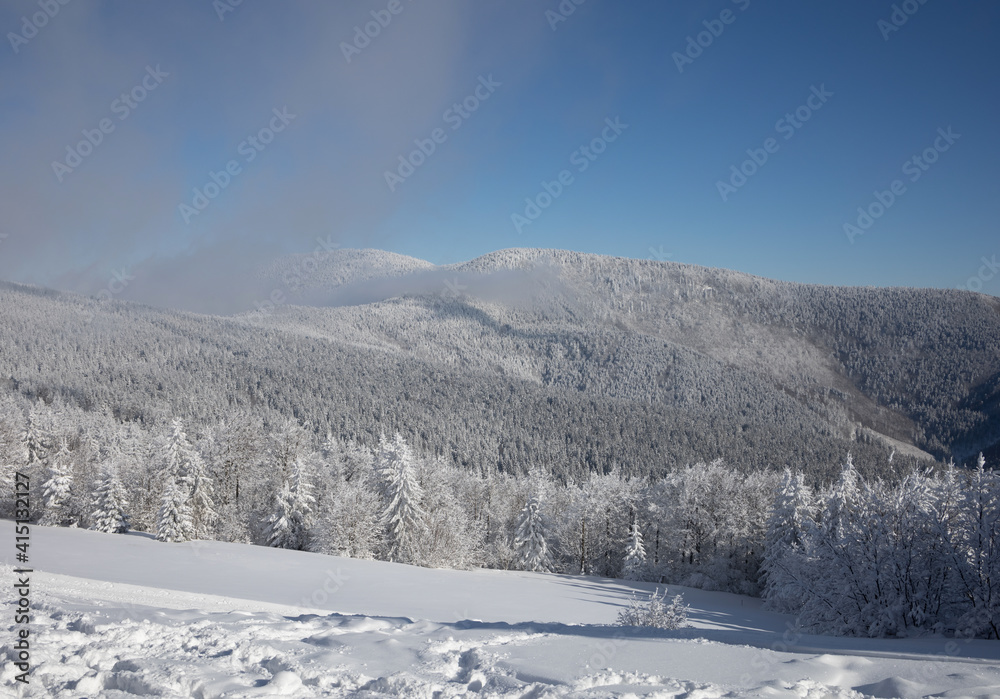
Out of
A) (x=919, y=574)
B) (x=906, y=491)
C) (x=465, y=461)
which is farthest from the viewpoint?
(x=465, y=461)

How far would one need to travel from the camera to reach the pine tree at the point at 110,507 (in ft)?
95.6

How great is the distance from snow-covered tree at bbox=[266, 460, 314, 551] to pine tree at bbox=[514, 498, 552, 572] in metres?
16.4

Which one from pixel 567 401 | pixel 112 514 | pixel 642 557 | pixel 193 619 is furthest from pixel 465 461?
pixel 193 619

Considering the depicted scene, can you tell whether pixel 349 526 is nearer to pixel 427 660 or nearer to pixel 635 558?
pixel 635 558

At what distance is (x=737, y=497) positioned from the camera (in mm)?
38812

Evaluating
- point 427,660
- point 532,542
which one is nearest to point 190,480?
point 532,542

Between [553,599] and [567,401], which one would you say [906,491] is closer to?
[553,599]

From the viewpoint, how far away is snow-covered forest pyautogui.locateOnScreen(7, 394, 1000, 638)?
47.4 feet

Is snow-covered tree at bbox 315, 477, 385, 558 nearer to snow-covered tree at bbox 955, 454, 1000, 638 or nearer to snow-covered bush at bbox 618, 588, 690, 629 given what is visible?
snow-covered bush at bbox 618, 588, 690, 629

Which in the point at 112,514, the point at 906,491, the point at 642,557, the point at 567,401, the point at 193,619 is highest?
the point at 567,401

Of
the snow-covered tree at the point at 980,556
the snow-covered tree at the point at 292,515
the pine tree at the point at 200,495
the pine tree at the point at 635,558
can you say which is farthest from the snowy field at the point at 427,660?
the pine tree at the point at 635,558

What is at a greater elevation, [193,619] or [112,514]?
[193,619]

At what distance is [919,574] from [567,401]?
6105 inches

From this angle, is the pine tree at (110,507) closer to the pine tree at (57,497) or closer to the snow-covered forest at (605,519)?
the snow-covered forest at (605,519)
